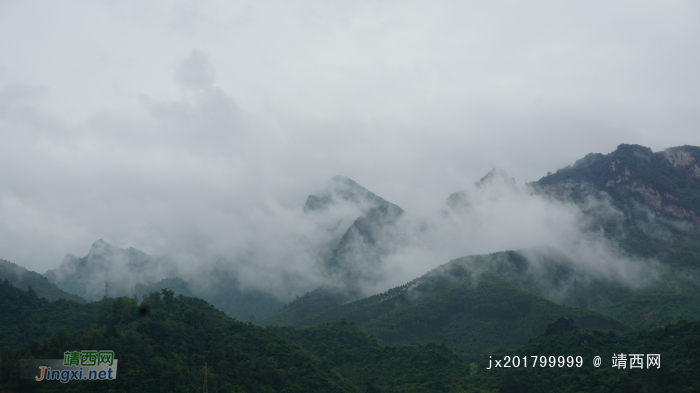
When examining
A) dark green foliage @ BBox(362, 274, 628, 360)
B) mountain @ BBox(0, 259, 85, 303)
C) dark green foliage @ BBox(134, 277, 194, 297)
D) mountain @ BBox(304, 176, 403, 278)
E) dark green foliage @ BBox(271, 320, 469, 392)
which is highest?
mountain @ BBox(304, 176, 403, 278)

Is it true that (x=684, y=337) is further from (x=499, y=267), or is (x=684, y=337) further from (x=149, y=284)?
(x=149, y=284)

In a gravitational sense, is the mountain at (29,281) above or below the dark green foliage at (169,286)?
below

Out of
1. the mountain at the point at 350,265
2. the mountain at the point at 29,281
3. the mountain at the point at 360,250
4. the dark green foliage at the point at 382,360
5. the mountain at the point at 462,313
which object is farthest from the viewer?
the mountain at the point at 360,250

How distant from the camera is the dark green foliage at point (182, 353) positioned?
4328cm

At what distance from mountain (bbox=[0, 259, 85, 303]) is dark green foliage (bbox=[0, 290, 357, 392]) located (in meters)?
60.4

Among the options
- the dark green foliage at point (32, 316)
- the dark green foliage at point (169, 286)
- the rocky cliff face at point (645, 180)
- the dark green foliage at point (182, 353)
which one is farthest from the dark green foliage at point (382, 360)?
the dark green foliage at point (169, 286)

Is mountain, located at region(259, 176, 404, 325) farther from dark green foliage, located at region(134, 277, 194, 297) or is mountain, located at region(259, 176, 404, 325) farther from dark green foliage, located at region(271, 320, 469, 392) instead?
dark green foliage, located at region(134, 277, 194, 297)

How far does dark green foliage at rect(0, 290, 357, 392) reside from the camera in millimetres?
43281

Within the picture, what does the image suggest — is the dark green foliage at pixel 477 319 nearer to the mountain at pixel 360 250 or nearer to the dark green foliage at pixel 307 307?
the dark green foliage at pixel 307 307

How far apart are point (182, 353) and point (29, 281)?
3344 inches

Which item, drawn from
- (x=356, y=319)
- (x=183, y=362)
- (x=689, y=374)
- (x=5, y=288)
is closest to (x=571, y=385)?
(x=689, y=374)

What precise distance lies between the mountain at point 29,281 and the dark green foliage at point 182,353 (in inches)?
2380

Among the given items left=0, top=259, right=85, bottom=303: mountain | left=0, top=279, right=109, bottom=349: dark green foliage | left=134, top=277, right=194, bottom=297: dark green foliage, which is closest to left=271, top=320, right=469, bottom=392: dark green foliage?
left=0, top=279, right=109, bottom=349: dark green foliage

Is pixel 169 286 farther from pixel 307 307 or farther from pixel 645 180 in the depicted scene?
pixel 645 180
